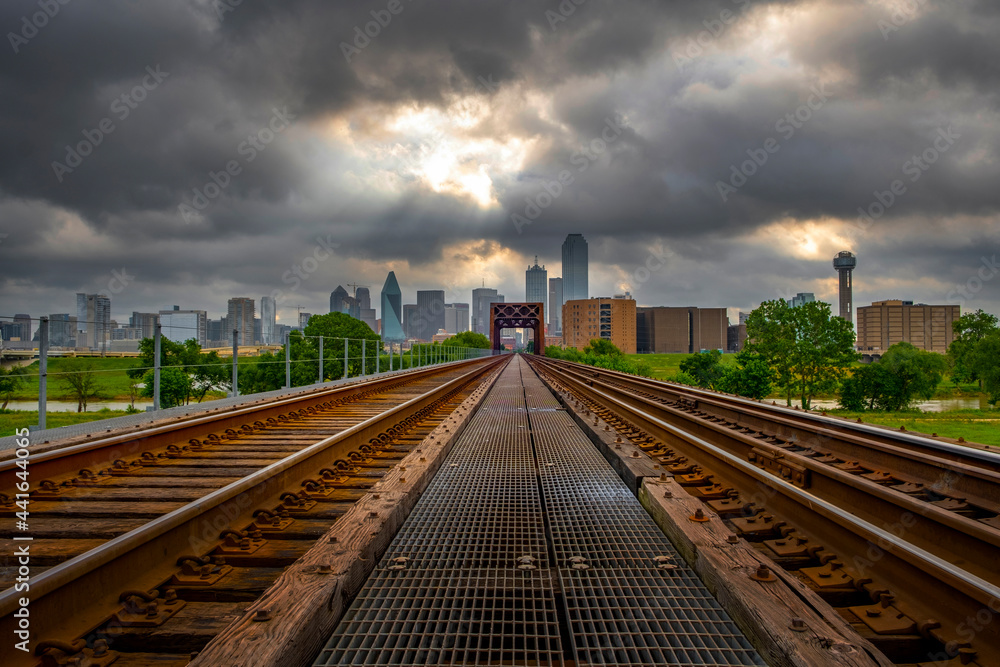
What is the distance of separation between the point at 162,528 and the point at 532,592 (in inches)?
68.9

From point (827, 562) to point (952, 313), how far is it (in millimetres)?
181797

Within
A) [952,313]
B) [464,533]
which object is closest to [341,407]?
[464,533]

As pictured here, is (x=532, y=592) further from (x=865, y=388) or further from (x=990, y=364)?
(x=865, y=388)

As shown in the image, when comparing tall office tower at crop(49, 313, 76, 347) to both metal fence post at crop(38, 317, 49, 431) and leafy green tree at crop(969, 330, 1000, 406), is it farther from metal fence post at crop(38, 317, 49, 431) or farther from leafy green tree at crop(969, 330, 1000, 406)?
leafy green tree at crop(969, 330, 1000, 406)

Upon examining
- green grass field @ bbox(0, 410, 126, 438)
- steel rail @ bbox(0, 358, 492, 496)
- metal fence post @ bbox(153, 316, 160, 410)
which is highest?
metal fence post @ bbox(153, 316, 160, 410)

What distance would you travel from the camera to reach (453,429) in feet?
18.8

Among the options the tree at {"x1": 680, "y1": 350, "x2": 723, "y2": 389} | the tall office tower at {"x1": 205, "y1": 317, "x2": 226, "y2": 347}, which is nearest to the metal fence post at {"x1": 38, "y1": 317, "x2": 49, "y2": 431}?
the tall office tower at {"x1": 205, "y1": 317, "x2": 226, "y2": 347}

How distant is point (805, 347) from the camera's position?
44.3m

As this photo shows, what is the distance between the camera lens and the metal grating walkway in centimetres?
183

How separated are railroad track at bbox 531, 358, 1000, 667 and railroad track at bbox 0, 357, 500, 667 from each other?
2.46 metres

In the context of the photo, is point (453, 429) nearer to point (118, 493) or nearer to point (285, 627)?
point (118, 493)

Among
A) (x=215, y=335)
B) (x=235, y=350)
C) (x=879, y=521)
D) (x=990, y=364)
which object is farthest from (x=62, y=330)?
(x=990, y=364)

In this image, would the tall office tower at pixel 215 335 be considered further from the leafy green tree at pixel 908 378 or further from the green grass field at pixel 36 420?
the leafy green tree at pixel 908 378

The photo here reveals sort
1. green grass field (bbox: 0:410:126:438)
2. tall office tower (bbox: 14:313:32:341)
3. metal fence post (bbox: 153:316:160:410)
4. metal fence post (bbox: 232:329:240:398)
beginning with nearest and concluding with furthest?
tall office tower (bbox: 14:313:32:341), metal fence post (bbox: 153:316:160:410), green grass field (bbox: 0:410:126:438), metal fence post (bbox: 232:329:240:398)
